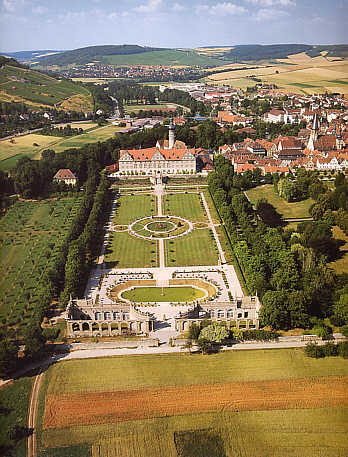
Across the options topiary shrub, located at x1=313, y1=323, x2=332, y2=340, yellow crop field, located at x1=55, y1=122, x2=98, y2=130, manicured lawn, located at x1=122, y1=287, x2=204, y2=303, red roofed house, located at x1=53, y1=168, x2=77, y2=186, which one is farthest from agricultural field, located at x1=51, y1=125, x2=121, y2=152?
topiary shrub, located at x1=313, y1=323, x2=332, y2=340

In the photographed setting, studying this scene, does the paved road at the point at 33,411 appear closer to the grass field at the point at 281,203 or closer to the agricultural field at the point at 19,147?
the agricultural field at the point at 19,147

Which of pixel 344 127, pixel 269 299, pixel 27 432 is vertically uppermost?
pixel 344 127

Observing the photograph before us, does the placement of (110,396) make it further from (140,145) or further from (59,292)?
(140,145)

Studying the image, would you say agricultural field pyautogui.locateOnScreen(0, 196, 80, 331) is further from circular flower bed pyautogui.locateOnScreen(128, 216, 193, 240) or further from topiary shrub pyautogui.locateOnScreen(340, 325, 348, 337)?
topiary shrub pyautogui.locateOnScreen(340, 325, 348, 337)

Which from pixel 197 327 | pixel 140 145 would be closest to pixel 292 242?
pixel 197 327

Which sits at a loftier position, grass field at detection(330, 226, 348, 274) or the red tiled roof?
the red tiled roof

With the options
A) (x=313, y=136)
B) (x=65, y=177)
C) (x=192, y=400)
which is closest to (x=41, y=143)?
(x=65, y=177)
